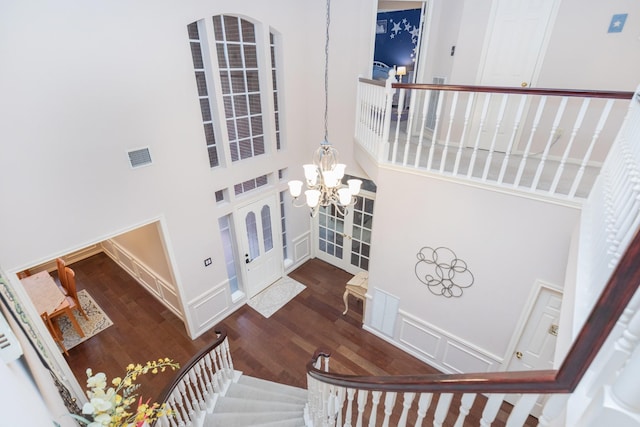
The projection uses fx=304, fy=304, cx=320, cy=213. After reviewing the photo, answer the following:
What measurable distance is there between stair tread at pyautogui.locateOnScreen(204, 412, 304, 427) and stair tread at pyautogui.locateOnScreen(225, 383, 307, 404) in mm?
450

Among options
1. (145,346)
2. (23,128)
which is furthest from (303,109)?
(145,346)

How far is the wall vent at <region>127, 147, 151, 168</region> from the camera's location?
343cm

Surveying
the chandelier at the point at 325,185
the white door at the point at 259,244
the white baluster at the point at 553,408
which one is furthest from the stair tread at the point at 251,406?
the white baluster at the point at 553,408

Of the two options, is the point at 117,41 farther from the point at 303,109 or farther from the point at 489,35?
the point at 489,35

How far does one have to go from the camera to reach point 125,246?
571 cm

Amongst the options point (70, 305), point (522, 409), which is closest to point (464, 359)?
point (522, 409)

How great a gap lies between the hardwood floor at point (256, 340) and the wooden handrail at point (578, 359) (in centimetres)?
313

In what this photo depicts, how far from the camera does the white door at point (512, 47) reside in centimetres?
373

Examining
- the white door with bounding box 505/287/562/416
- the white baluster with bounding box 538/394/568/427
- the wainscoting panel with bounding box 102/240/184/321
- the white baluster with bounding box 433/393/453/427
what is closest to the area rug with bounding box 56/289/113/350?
the wainscoting panel with bounding box 102/240/184/321

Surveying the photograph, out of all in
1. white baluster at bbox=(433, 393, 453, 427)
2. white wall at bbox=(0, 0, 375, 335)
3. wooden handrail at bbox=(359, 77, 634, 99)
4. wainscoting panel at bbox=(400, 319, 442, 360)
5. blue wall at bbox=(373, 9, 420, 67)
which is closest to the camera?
white baluster at bbox=(433, 393, 453, 427)

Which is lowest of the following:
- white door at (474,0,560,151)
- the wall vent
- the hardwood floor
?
the hardwood floor

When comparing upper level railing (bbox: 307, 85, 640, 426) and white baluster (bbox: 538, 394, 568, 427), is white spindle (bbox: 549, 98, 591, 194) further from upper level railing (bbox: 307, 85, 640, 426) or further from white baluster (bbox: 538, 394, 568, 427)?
white baluster (bbox: 538, 394, 568, 427)

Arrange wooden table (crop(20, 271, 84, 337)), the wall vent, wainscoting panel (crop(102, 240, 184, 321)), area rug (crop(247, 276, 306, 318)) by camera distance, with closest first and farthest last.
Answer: the wall vent, wooden table (crop(20, 271, 84, 337)), wainscoting panel (crop(102, 240, 184, 321)), area rug (crop(247, 276, 306, 318))

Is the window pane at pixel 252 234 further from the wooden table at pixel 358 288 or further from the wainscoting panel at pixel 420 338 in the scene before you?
the wainscoting panel at pixel 420 338
